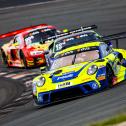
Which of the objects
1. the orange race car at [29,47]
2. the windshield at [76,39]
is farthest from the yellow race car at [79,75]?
the orange race car at [29,47]

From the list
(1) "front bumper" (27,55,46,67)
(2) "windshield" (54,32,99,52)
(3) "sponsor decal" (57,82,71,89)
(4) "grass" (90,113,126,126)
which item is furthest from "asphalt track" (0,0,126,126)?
(2) "windshield" (54,32,99,52)

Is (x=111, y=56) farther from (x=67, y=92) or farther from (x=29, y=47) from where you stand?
(x=29, y=47)

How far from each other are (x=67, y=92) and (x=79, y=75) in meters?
0.41

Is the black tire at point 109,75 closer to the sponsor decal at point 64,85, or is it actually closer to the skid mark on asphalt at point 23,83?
the sponsor decal at point 64,85

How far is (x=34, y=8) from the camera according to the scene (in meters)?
29.9

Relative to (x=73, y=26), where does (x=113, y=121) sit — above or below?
above

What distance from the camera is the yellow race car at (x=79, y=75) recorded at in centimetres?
1177

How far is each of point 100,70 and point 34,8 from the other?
1830 cm

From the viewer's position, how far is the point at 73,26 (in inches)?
1038

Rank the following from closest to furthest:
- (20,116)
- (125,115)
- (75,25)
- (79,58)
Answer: (125,115) < (20,116) < (79,58) < (75,25)

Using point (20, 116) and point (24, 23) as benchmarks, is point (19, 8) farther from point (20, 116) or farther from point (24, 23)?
point (20, 116)

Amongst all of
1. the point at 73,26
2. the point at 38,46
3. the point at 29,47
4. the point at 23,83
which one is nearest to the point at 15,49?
the point at 29,47

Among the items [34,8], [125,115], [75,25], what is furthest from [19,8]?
[125,115]

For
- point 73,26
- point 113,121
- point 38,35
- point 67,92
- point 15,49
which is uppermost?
point 113,121
